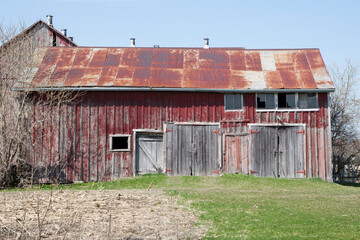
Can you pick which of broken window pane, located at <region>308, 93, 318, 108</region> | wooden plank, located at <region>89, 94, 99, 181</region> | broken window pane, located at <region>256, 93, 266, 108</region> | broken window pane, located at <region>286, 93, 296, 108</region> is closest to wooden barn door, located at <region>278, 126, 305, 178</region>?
broken window pane, located at <region>286, 93, 296, 108</region>

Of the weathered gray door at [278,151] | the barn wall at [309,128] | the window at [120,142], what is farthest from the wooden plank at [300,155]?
the window at [120,142]

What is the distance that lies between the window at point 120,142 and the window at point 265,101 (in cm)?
646

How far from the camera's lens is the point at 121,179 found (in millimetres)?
20188

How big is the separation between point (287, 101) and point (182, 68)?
549 centimetres

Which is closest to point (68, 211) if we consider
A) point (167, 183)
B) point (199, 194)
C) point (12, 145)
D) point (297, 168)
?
point (199, 194)

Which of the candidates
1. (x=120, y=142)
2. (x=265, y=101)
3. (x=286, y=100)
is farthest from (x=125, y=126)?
(x=286, y=100)

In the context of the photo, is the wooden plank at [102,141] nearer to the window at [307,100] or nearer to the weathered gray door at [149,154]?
the weathered gray door at [149,154]

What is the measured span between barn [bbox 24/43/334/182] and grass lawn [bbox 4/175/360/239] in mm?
1082

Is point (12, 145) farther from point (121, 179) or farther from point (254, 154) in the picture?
point (254, 154)

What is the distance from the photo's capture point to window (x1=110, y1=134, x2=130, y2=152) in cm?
2072

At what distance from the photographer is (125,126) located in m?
20.8

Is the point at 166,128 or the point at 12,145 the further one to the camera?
the point at 166,128

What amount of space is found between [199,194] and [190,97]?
7010 mm

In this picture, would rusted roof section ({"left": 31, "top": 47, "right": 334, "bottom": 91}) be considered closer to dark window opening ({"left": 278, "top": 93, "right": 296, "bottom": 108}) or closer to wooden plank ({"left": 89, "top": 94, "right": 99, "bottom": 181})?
dark window opening ({"left": 278, "top": 93, "right": 296, "bottom": 108})
